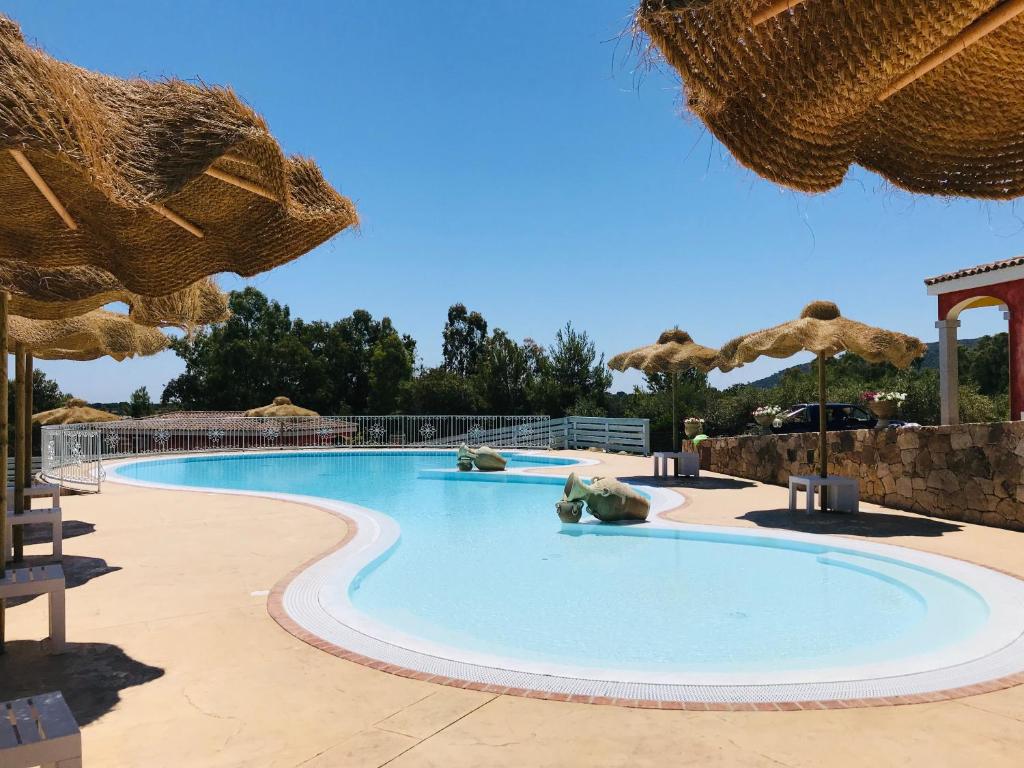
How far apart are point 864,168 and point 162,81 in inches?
117

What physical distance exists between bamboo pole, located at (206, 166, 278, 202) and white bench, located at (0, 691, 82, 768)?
255cm

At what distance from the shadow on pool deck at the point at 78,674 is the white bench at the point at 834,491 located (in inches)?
318

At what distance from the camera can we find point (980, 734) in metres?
3.13

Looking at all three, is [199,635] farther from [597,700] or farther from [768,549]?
[768,549]

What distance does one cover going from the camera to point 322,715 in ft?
11.0

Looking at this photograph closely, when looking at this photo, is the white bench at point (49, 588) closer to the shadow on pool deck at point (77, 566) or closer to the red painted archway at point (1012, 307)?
the shadow on pool deck at point (77, 566)

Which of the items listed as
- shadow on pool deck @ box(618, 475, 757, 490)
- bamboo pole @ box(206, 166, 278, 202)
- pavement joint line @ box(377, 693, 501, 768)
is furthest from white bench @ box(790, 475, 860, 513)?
bamboo pole @ box(206, 166, 278, 202)

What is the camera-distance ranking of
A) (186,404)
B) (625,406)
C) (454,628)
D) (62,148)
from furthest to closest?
1. (186,404)
2. (625,406)
3. (454,628)
4. (62,148)

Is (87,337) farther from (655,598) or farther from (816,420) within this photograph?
(816,420)

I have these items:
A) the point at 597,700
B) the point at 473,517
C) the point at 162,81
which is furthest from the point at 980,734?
the point at 473,517

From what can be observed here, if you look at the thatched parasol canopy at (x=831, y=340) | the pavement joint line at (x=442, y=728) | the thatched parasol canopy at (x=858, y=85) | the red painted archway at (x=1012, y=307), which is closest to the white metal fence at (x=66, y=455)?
the pavement joint line at (x=442, y=728)

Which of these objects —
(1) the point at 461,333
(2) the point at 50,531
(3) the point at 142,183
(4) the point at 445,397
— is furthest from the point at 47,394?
(3) the point at 142,183

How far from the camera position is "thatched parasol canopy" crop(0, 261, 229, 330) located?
4840 millimetres

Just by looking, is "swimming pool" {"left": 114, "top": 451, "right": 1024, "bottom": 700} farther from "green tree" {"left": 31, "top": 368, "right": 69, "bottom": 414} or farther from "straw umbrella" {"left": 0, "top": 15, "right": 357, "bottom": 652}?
"green tree" {"left": 31, "top": 368, "right": 69, "bottom": 414}
